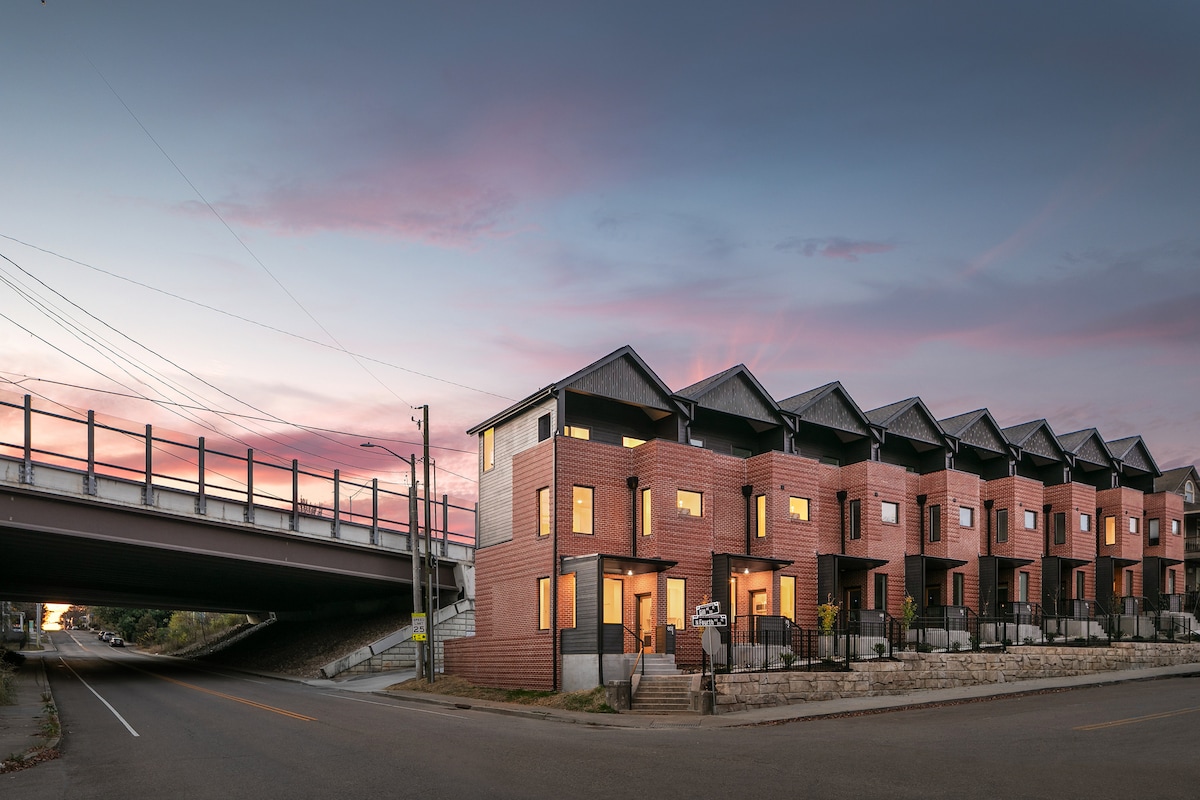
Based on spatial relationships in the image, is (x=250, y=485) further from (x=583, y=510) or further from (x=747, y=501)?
(x=747, y=501)

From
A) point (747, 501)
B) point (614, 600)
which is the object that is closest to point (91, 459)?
point (614, 600)

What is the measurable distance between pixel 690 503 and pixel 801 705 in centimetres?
983

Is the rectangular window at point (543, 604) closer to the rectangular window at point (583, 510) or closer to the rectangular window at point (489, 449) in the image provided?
the rectangular window at point (583, 510)

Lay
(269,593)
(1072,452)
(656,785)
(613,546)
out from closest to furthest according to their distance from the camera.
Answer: (656,785) < (613,546) < (1072,452) < (269,593)

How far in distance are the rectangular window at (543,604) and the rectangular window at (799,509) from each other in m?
10.6

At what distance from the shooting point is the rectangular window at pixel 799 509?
37569 millimetres

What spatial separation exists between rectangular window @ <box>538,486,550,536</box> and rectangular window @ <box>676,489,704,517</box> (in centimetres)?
488

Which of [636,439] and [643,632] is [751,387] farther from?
[643,632]

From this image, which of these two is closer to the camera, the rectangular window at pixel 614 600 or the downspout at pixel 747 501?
the rectangular window at pixel 614 600

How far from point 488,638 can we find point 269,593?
98.9 ft

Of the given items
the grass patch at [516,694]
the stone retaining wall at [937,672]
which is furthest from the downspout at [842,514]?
the grass patch at [516,694]

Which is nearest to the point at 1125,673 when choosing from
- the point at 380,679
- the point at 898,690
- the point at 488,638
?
the point at 898,690

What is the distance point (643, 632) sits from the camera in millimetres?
34719

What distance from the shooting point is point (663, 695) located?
2695 cm
